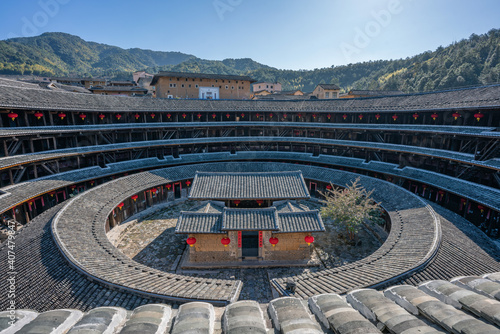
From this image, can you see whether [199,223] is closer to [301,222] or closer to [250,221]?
[250,221]

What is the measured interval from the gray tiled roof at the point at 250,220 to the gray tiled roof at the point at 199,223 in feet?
2.23

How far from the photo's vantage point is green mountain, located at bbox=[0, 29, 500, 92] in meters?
65.2

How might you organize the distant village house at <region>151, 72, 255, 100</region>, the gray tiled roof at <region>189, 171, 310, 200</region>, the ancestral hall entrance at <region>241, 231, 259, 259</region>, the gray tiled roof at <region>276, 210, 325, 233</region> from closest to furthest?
the gray tiled roof at <region>276, 210, 325, 233</region> → the ancestral hall entrance at <region>241, 231, 259, 259</region> → the gray tiled roof at <region>189, 171, 310, 200</region> → the distant village house at <region>151, 72, 255, 100</region>

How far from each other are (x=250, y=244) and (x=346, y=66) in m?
126

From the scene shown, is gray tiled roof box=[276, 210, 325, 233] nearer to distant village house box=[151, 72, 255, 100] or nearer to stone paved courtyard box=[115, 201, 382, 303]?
stone paved courtyard box=[115, 201, 382, 303]

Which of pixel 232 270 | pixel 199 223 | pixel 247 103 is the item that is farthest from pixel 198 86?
pixel 232 270

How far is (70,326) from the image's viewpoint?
611 centimetres

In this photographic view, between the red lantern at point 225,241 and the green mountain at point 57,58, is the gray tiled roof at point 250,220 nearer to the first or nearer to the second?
the red lantern at point 225,241

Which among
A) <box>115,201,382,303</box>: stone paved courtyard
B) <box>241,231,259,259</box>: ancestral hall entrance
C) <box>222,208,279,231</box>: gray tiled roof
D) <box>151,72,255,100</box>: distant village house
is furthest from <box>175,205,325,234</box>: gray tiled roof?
<box>151,72,255,100</box>: distant village house

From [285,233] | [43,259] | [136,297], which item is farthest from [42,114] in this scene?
[285,233]

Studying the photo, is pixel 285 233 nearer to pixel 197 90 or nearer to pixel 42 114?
pixel 42 114

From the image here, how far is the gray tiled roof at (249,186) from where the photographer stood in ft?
74.3

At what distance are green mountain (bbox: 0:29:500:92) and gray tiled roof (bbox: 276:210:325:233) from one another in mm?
64953

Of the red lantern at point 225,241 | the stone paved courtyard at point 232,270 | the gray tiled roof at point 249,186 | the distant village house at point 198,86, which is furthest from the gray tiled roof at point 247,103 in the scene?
the red lantern at point 225,241
